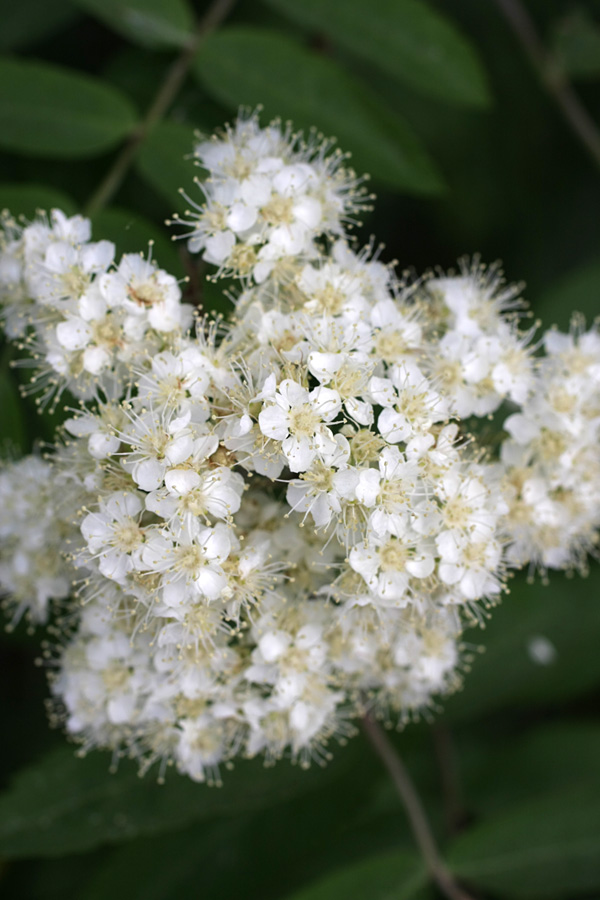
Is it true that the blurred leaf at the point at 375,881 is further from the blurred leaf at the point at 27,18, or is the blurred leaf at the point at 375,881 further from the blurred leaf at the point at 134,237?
the blurred leaf at the point at 27,18

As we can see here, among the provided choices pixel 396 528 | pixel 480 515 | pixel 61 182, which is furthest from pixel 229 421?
pixel 61 182

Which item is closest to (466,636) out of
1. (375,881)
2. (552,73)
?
(375,881)

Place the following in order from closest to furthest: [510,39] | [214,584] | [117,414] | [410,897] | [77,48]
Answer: [214,584]
[117,414]
[410,897]
[77,48]
[510,39]

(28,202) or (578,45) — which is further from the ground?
(578,45)

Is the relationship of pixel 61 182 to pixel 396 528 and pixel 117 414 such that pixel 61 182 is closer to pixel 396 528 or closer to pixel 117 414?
pixel 117 414

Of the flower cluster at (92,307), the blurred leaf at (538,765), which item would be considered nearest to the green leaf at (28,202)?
the flower cluster at (92,307)

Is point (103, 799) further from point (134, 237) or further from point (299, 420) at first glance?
point (134, 237)

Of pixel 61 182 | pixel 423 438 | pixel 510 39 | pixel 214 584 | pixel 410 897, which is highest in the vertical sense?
pixel 510 39
